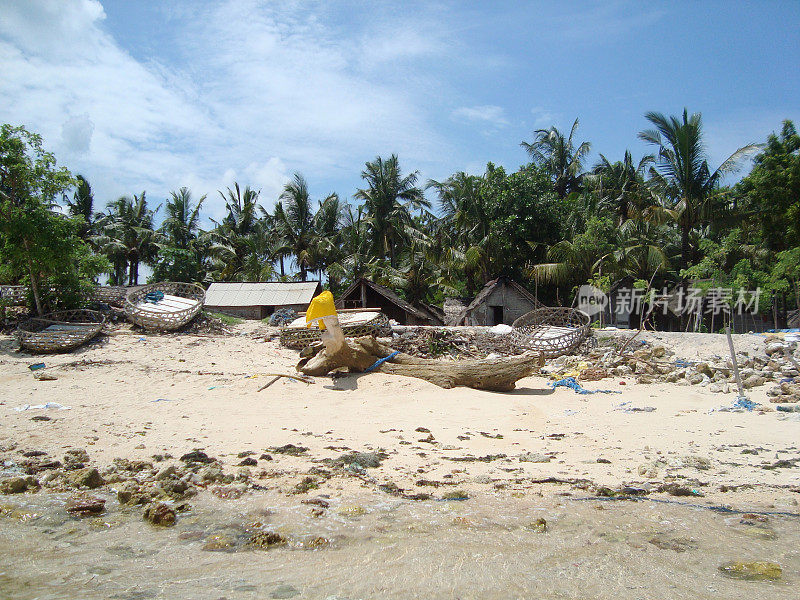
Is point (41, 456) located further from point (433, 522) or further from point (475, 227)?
point (475, 227)

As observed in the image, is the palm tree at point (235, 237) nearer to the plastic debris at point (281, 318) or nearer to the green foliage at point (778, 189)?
the plastic debris at point (281, 318)

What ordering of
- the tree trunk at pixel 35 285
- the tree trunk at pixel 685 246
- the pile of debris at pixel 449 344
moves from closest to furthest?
the tree trunk at pixel 35 285 < the pile of debris at pixel 449 344 < the tree trunk at pixel 685 246

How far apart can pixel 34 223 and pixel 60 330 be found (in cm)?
291

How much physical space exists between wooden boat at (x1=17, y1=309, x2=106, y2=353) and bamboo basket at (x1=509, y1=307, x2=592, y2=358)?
11.3 meters

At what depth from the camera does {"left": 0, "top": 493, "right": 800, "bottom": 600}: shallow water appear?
3326 mm

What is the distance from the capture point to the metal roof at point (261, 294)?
22938mm

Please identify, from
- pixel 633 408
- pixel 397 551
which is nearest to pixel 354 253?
pixel 633 408

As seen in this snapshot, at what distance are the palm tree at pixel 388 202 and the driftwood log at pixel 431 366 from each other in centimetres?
1987

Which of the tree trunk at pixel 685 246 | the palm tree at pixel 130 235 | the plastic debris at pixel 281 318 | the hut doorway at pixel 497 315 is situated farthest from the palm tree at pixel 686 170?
the palm tree at pixel 130 235

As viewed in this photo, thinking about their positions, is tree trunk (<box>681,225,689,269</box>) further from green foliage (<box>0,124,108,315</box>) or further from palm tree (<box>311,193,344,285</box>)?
green foliage (<box>0,124,108,315</box>)

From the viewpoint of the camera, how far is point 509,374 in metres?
9.46

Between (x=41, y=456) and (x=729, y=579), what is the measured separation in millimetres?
6214

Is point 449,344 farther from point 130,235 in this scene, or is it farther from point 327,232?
point 130,235

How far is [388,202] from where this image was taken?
30.7 meters
